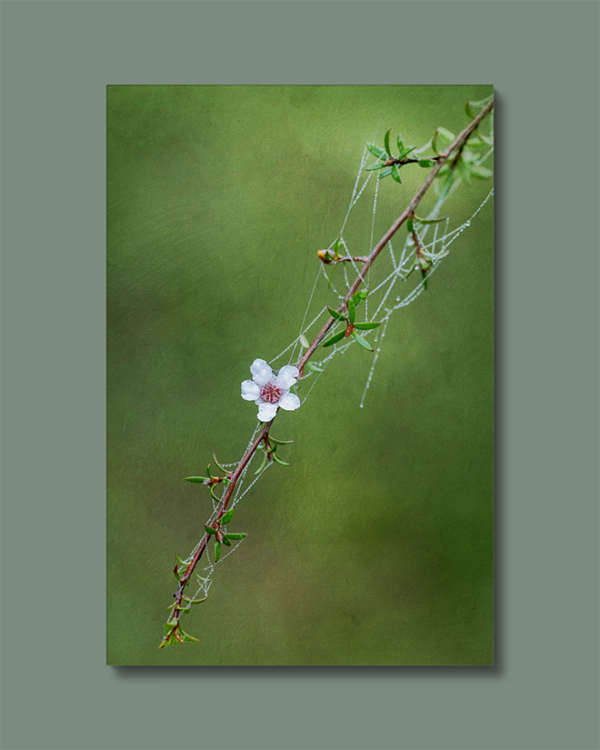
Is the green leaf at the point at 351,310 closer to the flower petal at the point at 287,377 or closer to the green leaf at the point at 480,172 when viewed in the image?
the flower petal at the point at 287,377

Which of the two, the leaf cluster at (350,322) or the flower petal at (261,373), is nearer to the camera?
the leaf cluster at (350,322)

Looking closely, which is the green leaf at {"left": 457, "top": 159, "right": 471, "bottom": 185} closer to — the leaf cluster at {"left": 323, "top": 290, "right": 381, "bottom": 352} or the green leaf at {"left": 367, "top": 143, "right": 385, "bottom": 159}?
the green leaf at {"left": 367, "top": 143, "right": 385, "bottom": 159}

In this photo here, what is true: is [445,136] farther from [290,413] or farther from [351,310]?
[290,413]

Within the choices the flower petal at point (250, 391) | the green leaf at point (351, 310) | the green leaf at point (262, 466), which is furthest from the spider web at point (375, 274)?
the green leaf at point (351, 310)

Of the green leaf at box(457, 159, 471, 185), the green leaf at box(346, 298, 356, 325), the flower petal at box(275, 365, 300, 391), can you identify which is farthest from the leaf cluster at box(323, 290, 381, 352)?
the green leaf at box(457, 159, 471, 185)

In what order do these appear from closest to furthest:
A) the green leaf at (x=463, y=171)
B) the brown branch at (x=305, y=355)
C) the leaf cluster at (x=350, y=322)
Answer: the leaf cluster at (x=350, y=322) < the brown branch at (x=305, y=355) < the green leaf at (x=463, y=171)
